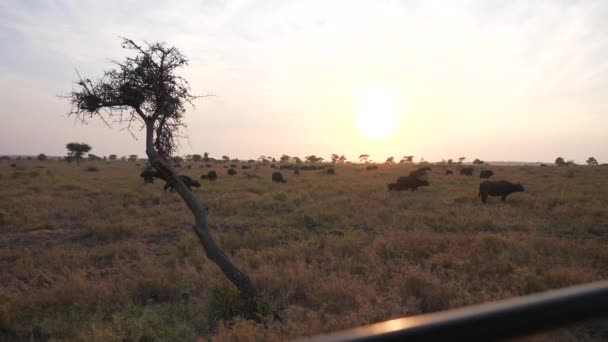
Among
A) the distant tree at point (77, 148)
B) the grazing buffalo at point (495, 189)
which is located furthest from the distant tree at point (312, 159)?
the grazing buffalo at point (495, 189)

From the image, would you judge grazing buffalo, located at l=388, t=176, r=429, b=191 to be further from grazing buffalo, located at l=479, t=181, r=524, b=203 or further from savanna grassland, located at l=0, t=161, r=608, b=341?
savanna grassland, located at l=0, t=161, r=608, b=341

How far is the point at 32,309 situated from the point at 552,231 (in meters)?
13.5

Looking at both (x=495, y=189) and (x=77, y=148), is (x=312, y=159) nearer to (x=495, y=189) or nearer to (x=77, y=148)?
(x=77, y=148)

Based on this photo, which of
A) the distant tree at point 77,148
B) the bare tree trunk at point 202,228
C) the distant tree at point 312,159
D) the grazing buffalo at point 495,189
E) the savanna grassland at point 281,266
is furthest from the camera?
the distant tree at point 312,159

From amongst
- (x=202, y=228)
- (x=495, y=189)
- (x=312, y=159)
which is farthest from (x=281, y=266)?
(x=312, y=159)

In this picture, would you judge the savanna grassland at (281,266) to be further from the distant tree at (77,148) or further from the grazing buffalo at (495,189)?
the distant tree at (77,148)

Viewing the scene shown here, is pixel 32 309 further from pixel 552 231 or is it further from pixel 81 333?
pixel 552 231

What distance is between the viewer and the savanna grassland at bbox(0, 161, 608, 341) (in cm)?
613

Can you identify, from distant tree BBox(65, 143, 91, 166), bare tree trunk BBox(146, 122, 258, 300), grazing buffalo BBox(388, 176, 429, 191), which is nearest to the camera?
bare tree trunk BBox(146, 122, 258, 300)

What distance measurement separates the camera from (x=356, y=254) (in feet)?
32.5

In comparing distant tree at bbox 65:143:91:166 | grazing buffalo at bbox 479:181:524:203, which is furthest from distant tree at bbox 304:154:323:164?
grazing buffalo at bbox 479:181:524:203

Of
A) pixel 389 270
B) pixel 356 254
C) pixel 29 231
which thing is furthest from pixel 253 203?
pixel 389 270

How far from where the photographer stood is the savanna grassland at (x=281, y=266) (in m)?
6.13

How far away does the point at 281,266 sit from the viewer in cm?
860
